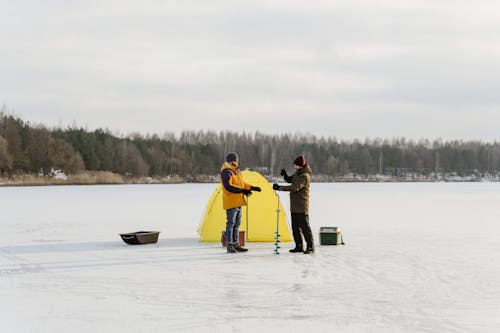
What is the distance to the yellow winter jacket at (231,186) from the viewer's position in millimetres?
10086

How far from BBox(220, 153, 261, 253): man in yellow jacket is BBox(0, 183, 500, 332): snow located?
0.38m

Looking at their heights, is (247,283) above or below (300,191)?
below

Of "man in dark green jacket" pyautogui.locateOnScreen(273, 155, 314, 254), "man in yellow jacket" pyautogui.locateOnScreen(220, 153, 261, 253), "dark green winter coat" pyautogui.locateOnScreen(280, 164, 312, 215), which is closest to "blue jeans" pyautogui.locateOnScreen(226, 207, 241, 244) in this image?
"man in yellow jacket" pyautogui.locateOnScreen(220, 153, 261, 253)

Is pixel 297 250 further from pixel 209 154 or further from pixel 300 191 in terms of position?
pixel 209 154

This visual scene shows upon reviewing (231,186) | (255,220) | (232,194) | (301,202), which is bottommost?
(255,220)

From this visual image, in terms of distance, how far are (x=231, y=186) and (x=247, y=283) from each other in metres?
2.78

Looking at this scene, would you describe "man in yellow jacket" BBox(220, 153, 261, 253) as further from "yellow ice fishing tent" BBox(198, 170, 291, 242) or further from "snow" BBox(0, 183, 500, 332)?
"yellow ice fishing tent" BBox(198, 170, 291, 242)

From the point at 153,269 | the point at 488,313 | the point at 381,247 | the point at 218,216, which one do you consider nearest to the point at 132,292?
the point at 153,269

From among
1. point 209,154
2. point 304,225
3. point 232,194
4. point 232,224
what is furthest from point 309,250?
point 209,154

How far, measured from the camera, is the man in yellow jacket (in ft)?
33.1

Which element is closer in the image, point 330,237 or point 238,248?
point 238,248

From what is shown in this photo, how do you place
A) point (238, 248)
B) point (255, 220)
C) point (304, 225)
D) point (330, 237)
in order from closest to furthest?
point (304, 225) → point (238, 248) → point (330, 237) → point (255, 220)

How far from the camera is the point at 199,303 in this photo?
6.41 m

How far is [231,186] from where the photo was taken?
10.1 metres
